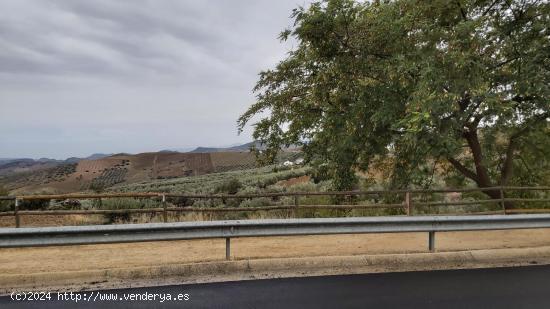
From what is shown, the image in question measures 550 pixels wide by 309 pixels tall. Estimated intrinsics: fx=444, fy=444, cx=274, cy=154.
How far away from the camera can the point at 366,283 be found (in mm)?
6215

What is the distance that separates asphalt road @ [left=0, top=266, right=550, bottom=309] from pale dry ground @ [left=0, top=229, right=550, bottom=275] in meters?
1.24

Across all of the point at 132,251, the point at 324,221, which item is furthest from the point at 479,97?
the point at 132,251

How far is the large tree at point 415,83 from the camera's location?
10.8 m

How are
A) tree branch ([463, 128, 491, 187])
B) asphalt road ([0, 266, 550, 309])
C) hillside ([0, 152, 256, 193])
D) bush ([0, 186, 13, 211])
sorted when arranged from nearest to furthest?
1. asphalt road ([0, 266, 550, 309])
2. tree branch ([463, 128, 491, 187])
3. bush ([0, 186, 13, 211])
4. hillside ([0, 152, 256, 193])

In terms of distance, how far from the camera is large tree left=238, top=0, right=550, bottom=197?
10.8 meters

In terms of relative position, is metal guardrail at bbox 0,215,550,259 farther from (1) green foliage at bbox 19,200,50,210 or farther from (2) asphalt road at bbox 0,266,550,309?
(1) green foliage at bbox 19,200,50,210

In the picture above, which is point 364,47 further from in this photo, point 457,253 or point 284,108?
point 457,253

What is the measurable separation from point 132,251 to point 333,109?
754 cm

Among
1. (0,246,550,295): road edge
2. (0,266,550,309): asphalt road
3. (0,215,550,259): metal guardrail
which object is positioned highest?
(0,215,550,259): metal guardrail

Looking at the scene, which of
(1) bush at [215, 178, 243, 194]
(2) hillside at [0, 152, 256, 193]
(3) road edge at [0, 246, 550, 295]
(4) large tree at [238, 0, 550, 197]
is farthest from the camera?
(2) hillside at [0, 152, 256, 193]

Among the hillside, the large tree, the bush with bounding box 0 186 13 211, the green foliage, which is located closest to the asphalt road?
the large tree

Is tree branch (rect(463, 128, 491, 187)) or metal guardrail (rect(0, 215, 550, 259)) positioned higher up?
tree branch (rect(463, 128, 491, 187))

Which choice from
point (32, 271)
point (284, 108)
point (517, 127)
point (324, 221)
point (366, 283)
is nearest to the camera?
point (366, 283)

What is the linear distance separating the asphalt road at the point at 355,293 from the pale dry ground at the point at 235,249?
4.07ft
